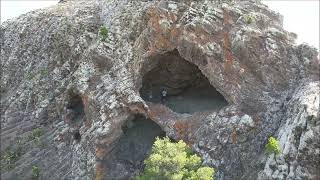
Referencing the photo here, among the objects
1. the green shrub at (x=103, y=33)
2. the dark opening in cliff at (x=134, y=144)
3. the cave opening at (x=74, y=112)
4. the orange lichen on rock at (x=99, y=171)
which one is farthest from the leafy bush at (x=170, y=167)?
the green shrub at (x=103, y=33)

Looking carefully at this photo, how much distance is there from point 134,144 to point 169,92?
16.5ft

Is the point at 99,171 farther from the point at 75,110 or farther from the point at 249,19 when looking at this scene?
the point at 249,19

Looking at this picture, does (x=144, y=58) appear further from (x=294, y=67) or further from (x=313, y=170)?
(x=313, y=170)

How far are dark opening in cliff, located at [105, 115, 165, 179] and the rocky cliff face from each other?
15 centimetres

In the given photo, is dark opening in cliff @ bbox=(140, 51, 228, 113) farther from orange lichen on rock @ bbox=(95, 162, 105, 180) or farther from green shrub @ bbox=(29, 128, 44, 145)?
green shrub @ bbox=(29, 128, 44, 145)

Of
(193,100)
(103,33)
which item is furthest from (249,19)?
(103,33)

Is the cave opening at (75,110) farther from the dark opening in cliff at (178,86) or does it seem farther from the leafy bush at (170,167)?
the leafy bush at (170,167)

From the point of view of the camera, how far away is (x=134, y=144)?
112 feet

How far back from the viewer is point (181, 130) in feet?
101

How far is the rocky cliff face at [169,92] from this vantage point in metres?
28.9

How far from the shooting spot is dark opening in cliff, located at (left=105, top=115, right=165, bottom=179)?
32.4 m

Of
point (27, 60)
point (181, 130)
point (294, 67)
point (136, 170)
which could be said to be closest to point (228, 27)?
point (294, 67)

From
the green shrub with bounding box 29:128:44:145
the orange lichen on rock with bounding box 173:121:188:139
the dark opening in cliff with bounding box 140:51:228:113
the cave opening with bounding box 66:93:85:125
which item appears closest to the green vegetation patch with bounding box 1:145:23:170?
the green shrub with bounding box 29:128:44:145

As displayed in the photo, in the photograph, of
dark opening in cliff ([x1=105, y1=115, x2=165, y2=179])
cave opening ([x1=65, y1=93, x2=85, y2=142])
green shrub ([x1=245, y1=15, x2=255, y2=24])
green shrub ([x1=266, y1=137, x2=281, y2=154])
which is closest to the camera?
green shrub ([x1=266, y1=137, x2=281, y2=154])
